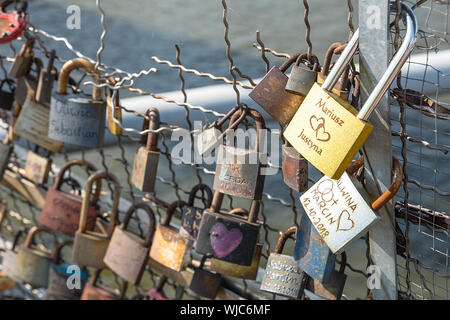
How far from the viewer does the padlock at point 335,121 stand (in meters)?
0.95

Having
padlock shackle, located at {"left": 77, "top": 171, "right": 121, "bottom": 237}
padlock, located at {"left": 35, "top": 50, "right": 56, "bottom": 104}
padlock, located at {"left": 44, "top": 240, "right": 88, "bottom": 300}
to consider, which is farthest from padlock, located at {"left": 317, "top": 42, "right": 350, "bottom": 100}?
padlock, located at {"left": 44, "top": 240, "right": 88, "bottom": 300}

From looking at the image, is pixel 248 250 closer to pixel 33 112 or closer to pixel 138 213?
pixel 138 213

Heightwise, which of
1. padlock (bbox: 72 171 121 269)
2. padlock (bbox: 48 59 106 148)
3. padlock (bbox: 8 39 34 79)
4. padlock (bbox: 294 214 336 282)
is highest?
padlock (bbox: 8 39 34 79)

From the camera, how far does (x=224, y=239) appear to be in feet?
4.20

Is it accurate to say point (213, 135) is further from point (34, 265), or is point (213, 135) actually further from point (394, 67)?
point (34, 265)

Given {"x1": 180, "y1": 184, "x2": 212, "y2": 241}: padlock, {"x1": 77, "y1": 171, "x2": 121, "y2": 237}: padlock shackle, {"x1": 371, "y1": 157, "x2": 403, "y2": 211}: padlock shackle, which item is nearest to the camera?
{"x1": 371, "y1": 157, "x2": 403, "y2": 211}: padlock shackle

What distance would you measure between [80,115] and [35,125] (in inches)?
9.2

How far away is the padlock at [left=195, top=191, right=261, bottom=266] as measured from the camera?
1.28m

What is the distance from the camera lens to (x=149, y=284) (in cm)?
266

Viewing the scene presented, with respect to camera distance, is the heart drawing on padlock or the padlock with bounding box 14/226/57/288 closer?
the heart drawing on padlock

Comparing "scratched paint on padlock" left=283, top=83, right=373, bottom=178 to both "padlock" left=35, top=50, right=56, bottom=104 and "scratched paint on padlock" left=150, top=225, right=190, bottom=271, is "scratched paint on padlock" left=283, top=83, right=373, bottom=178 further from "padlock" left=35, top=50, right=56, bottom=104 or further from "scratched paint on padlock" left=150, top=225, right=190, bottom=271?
"padlock" left=35, top=50, right=56, bottom=104

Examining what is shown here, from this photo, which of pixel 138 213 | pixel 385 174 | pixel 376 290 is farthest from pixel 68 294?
pixel 385 174

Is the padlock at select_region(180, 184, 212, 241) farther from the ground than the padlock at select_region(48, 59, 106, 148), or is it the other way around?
the padlock at select_region(48, 59, 106, 148)

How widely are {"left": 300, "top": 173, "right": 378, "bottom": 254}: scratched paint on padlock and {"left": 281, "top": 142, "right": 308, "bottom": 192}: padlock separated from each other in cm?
2
